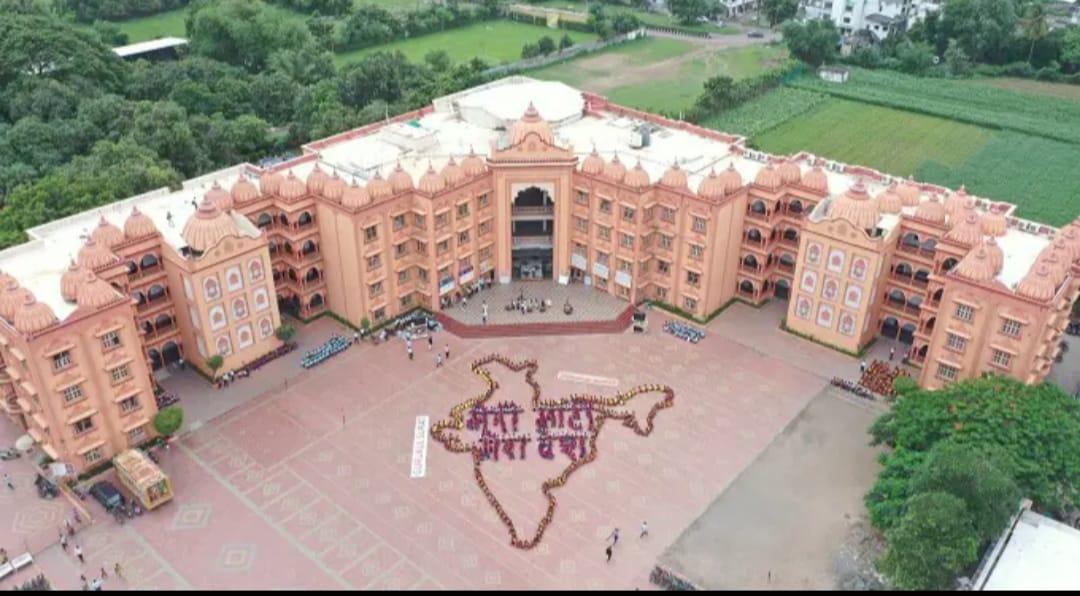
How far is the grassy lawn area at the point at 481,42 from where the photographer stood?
13189cm

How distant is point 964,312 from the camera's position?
174 ft

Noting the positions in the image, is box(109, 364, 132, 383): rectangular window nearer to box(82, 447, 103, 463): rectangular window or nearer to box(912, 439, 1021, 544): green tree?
box(82, 447, 103, 463): rectangular window

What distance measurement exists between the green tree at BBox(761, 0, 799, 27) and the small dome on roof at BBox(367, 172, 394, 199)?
10518 centimetres

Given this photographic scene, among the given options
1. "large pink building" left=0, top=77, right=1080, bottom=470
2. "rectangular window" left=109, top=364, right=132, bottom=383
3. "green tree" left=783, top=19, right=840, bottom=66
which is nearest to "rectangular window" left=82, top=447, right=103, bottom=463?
"large pink building" left=0, top=77, right=1080, bottom=470

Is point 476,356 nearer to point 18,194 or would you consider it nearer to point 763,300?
point 763,300

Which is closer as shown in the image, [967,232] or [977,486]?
[977,486]

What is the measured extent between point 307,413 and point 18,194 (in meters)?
30.3

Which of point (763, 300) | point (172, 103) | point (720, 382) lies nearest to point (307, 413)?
point (720, 382)

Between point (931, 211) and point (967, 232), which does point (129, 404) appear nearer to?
point (931, 211)

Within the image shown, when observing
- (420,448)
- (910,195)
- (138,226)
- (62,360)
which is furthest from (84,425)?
(910,195)

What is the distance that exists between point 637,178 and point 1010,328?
81.8 feet

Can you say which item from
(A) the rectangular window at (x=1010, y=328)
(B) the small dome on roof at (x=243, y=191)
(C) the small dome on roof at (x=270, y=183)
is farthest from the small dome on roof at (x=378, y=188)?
(A) the rectangular window at (x=1010, y=328)

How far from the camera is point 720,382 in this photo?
2341 inches

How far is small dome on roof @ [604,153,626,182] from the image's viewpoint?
63844 millimetres
